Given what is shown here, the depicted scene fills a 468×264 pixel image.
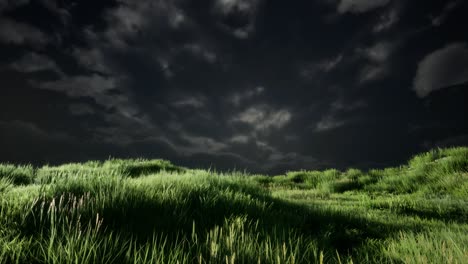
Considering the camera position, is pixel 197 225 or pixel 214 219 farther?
pixel 214 219

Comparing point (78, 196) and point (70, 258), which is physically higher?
point (78, 196)

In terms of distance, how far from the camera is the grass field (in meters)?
2.06

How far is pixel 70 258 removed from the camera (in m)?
1.86

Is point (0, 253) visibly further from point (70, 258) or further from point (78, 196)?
point (78, 196)

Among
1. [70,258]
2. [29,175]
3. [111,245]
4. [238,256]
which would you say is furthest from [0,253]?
[29,175]

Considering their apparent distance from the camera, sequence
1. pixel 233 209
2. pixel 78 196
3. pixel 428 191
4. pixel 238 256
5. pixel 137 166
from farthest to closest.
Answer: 1. pixel 137 166
2. pixel 428 191
3. pixel 233 209
4. pixel 78 196
5. pixel 238 256

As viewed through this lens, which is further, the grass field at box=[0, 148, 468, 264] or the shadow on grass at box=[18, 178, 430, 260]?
the shadow on grass at box=[18, 178, 430, 260]

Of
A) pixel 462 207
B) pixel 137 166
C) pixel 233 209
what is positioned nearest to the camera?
pixel 233 209

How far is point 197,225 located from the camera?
3.04m

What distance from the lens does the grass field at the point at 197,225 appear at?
6.76 ft

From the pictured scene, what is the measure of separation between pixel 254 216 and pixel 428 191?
6.64 m

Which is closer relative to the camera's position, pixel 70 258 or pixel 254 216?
pixel 70 258

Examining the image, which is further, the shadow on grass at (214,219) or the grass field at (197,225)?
the shadow on grass at (214,219)

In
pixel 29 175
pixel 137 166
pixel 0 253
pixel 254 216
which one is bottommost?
pixel 0 253
